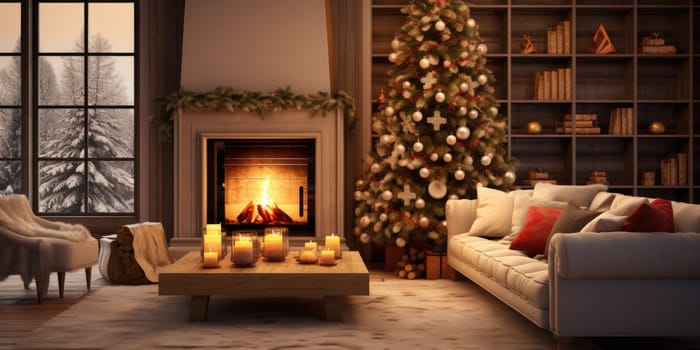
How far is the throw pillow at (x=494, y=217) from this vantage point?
5582mm

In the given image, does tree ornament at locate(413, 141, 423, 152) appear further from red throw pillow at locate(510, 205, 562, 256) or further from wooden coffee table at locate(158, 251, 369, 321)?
wooden coffee table at locate(158, 251, 369, 321)

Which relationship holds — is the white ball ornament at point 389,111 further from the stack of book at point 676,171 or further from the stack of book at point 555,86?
the stack of book at point 676,171

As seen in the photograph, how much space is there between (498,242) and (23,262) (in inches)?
129

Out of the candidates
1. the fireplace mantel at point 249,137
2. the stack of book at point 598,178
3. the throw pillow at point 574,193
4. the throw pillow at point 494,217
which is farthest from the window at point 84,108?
the stack of book at point 598,178

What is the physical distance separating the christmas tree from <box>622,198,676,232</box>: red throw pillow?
8.94 feet

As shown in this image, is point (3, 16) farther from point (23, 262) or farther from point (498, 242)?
point (498, 242)

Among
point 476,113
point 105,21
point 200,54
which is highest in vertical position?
point 105,21

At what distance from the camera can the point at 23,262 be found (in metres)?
4.98

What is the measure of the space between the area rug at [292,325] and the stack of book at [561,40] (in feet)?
9.26

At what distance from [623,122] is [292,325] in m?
4.30

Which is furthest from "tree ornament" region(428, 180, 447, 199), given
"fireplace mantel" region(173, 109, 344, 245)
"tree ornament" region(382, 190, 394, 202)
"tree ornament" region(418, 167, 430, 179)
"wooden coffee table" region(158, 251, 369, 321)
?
"wooden coffee table" region(158, 251, 369, 321)

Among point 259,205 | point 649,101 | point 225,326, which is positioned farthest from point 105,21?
point 649,101

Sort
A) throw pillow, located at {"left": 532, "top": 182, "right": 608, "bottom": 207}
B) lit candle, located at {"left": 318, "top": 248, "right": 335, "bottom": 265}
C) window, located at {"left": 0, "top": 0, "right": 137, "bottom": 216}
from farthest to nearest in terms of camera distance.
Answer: window, located at {"left": 0, "top": 0, "right": 137, "bottom": 216} → throw pillow, located at {"left": 532, "top": 182, "right": 608, "bottom": 207} → lit candle, located at {"left": 318, "top": 248, "right": 335, "bottom": 265}

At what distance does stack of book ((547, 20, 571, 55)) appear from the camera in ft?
23.2
